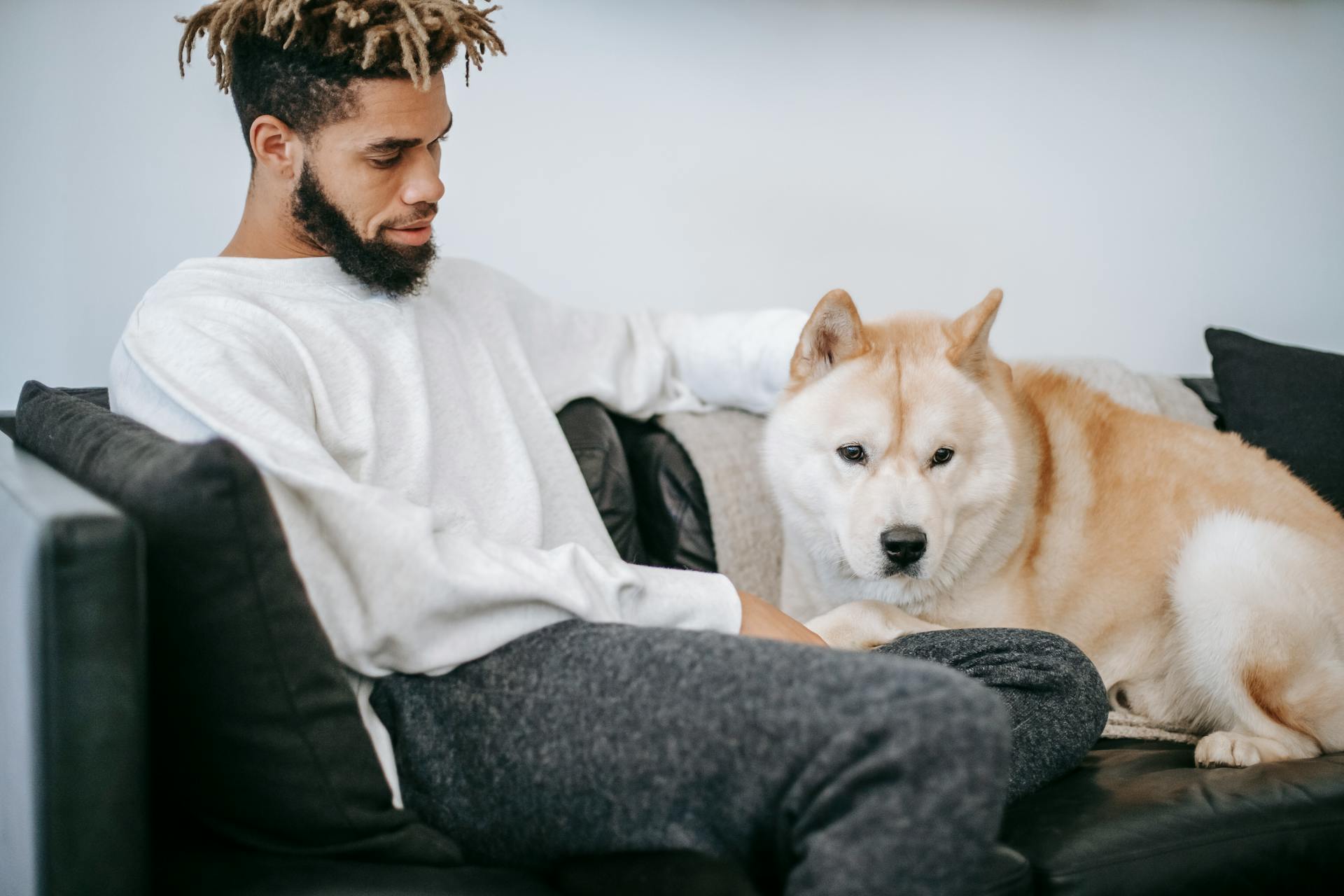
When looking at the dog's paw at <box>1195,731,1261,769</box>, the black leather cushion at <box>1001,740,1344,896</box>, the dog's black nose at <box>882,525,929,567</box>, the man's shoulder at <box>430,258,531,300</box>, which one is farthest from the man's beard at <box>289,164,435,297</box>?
the dog's paw at <box>1195,731,1261,769</box>

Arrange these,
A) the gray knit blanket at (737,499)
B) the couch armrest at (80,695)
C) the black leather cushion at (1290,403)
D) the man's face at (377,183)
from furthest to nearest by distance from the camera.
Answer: the black leather cushion at (1290,403) < the gray knit blanket at (737,499) < the man's face at (377,183) < the couch armrest at (80,695)

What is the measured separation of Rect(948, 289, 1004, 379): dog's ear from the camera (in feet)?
5.32

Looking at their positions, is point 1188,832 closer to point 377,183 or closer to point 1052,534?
point 1052,534

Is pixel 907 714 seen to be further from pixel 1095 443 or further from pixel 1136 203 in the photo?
pixel 1136 203

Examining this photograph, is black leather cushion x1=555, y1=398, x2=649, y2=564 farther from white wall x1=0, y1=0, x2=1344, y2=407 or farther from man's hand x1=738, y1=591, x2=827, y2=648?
white wall x1=0, y1=0, x2=1344, y2=407

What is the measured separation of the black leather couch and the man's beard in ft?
1.70

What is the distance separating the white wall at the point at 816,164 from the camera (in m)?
1.95

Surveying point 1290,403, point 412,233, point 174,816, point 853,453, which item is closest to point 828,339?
point 853,453

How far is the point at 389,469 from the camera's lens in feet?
4.53

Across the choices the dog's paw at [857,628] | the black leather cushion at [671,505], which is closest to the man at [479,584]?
the dog's paw at [857,628]

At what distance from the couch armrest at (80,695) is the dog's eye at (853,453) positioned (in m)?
1.08

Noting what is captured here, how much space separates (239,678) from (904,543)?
3.16ft

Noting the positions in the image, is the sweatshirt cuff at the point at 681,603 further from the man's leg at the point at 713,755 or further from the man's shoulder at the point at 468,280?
the man's shoulder at the point at 468,280

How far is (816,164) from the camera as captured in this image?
8.46 feet
